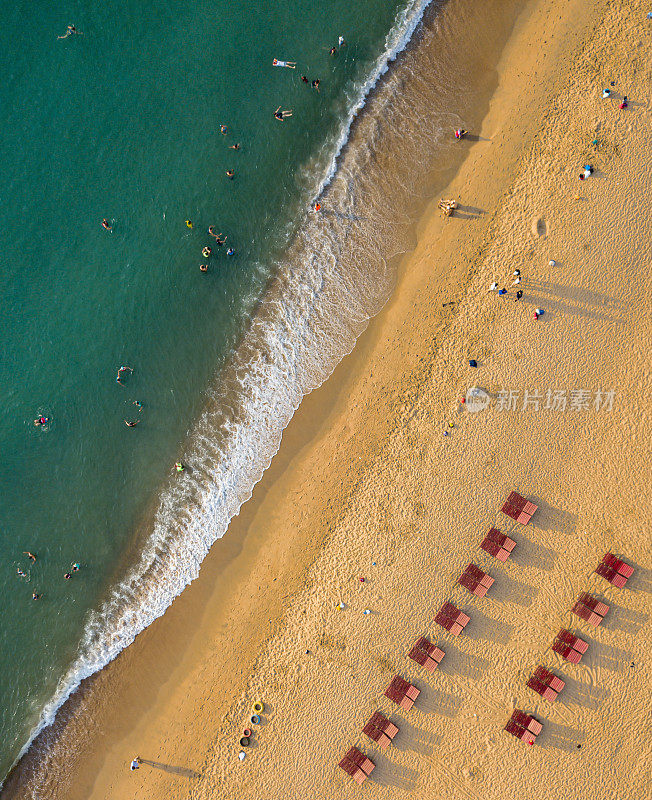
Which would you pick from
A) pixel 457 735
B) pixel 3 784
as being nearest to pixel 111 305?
pixel 3 784

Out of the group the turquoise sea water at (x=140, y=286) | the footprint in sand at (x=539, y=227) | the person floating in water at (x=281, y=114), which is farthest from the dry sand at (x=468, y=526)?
the person floating in water at (x=281, y=114)

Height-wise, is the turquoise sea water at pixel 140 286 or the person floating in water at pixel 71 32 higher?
the person floating in water at pixel 71 32

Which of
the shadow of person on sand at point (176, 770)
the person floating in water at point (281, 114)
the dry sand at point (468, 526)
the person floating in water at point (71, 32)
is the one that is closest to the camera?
the dry sand at point (468, 526)

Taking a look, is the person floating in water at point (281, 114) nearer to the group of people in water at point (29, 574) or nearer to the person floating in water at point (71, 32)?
the person floating in water at point (71, 32)

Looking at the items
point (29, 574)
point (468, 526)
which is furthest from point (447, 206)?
point (29, 574)

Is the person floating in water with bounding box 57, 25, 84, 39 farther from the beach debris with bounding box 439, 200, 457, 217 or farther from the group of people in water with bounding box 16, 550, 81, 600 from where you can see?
the group of people in water with bounding box 16, 550, 81, 600

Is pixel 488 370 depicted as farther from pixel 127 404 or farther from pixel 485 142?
pixel 127 404

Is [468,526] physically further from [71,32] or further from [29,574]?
[71,32]
